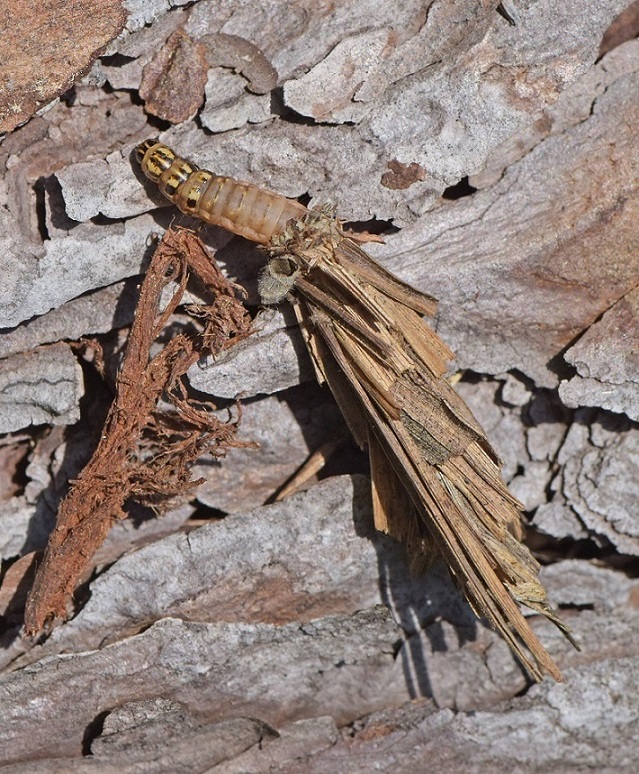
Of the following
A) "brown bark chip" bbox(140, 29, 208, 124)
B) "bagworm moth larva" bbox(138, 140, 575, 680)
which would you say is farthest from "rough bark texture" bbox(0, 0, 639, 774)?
"bagworm moth larva" bbox(138, 140, 575, 680)

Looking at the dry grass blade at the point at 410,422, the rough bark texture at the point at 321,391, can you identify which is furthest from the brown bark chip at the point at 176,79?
the dry grass blade at the point at 410,422

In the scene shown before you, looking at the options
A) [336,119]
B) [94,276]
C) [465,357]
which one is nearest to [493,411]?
[465,357]

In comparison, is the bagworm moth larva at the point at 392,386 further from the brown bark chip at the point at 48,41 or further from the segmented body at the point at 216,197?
the brown bark chip at the point at 48,41

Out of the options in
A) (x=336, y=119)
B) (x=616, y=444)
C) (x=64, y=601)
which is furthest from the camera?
(x=616, y=444)

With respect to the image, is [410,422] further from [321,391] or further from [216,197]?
[216,197]

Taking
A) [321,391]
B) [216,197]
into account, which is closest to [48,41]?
[216,197]

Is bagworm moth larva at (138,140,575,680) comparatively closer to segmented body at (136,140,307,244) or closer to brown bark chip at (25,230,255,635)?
segmented body at (136,140,307,244)

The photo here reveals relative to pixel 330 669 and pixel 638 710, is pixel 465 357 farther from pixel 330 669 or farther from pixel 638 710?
Answer: pixel 638 710
